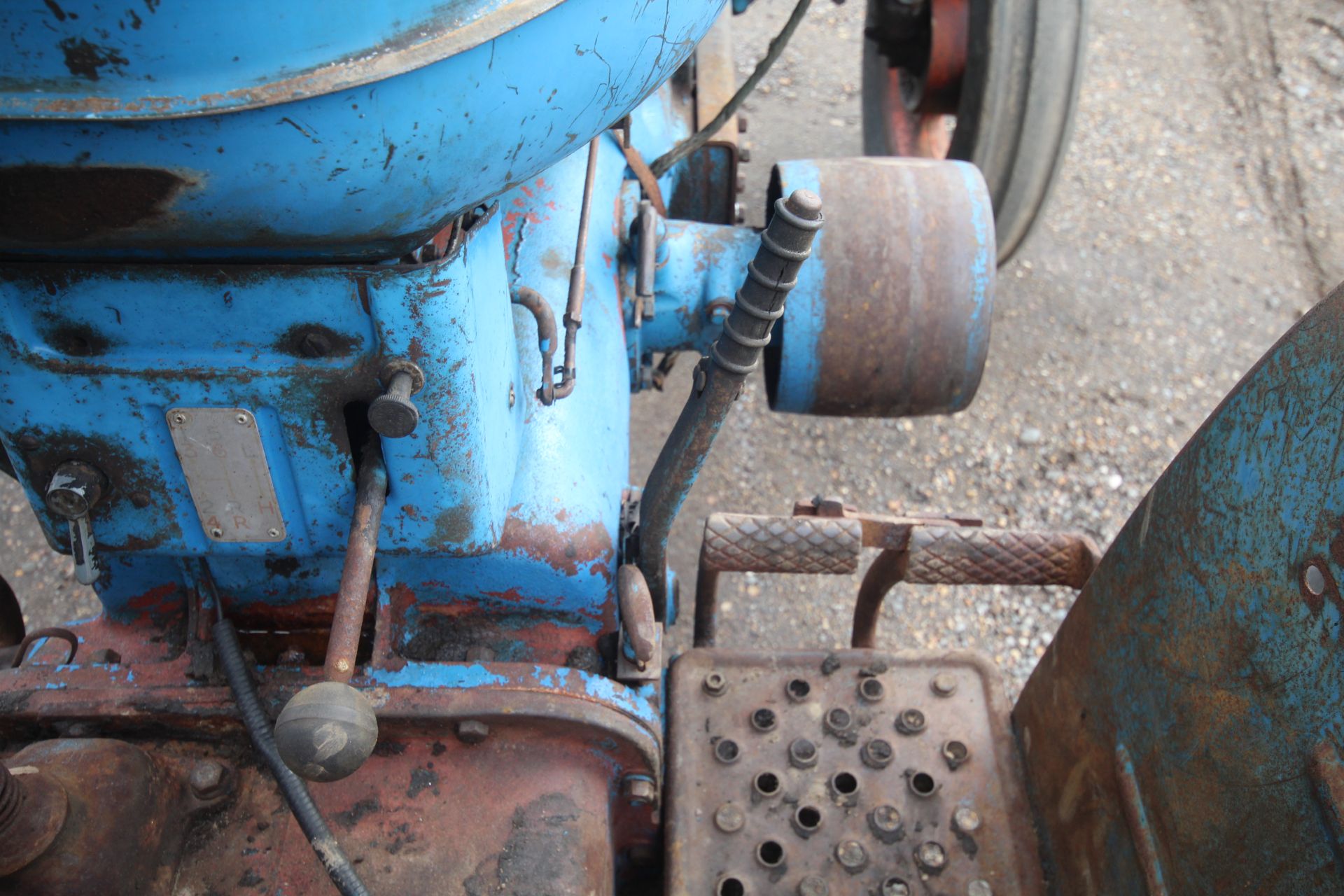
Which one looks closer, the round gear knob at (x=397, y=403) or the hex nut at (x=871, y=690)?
the round gear knob at (x=397, y=403)

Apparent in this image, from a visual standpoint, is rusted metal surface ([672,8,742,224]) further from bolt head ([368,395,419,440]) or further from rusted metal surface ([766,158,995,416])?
bolt head ([368,395,419,440])

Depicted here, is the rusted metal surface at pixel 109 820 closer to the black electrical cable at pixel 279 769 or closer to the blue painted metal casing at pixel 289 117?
the black electrical cable at pixel 279 769

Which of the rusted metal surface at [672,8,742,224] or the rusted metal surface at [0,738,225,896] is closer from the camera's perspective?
the rusted metal surface at [0,738,225,896]

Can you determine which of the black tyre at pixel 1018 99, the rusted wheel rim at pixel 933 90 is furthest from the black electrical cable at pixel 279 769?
the rusted wheel rim at pixel 933 90

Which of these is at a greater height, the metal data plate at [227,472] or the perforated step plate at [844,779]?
the metal data plate at [227,472]

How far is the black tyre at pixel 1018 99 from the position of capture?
80.4 inches

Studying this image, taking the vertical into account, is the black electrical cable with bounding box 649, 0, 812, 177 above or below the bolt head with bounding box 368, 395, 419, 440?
above

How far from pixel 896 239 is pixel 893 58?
121 centimetres

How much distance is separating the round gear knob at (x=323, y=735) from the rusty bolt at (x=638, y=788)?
1.29 feet

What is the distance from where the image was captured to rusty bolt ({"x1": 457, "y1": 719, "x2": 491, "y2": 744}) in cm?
101

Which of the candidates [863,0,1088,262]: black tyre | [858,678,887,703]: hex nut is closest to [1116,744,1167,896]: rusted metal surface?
[858,678,887,703]: hex nut

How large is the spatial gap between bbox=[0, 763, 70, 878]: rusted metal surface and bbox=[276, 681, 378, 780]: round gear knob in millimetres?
266

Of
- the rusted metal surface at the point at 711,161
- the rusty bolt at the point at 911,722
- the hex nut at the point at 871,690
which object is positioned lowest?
the rusty bolt at the point at 911,722

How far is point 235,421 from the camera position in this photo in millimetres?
861
